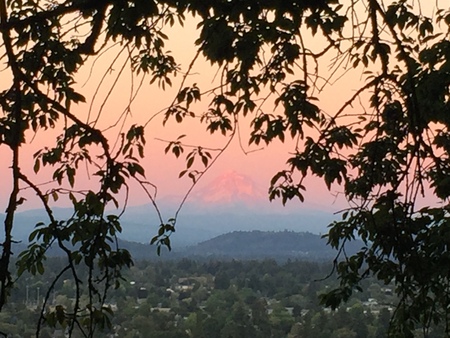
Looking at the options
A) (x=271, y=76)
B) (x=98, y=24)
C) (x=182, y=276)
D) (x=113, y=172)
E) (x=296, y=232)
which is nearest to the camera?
(x=113, y=172)

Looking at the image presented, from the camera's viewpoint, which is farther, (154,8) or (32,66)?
(32,66)

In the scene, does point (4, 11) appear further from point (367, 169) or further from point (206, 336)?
point (206, 336)

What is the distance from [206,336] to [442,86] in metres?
24.1

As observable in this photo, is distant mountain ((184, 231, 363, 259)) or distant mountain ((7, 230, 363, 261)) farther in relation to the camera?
distant mountain ((184, 231, 363, 259))

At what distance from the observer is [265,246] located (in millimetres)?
54875

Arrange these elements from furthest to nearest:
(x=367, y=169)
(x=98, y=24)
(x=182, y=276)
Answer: (x=182, y=276), (x=367, y=169), (x=98, y=24)

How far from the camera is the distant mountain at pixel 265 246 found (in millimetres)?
52594

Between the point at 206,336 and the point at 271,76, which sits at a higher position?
the point at 271,76

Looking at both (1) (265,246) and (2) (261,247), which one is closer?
(1) (265,246)

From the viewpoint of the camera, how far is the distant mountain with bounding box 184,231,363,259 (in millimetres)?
52594

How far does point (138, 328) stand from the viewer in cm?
2456

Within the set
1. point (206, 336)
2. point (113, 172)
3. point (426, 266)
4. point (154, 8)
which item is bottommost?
point (206, 336)

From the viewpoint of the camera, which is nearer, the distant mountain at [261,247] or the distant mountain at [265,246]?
the distant mountain at [261,247]

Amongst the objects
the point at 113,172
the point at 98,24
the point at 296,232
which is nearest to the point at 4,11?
the point at 98,24
